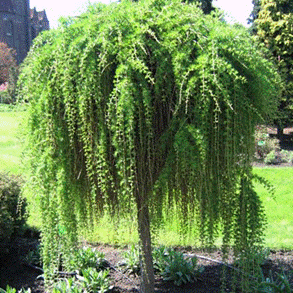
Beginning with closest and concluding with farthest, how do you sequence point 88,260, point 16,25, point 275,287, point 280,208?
point 275,287, point 88,260, point 280,208, point 16,25

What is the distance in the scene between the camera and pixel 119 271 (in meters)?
4.00

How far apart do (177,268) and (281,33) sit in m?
8.98

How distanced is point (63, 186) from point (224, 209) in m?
1.03

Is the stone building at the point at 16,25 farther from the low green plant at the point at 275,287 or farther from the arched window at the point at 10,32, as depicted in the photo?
the low green plant at the point at 275,287

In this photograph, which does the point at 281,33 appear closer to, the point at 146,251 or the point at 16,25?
the point at 146,251

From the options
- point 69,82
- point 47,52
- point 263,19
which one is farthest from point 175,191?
point 263,19

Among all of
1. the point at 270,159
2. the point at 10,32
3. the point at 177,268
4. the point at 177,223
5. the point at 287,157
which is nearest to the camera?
the point at 177,223

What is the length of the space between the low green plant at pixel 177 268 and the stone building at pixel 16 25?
134 feet

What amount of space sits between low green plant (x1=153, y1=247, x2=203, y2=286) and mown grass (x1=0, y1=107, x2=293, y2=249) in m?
0.18

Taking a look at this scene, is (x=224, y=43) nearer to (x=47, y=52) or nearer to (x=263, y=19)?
(x=47, y=52)

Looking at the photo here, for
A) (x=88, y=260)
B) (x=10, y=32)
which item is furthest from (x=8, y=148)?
(x=10, y=32)

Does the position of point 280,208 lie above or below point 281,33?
below

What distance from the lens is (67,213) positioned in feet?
8.71

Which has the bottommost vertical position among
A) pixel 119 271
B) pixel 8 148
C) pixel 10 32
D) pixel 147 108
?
pixel 119 271
